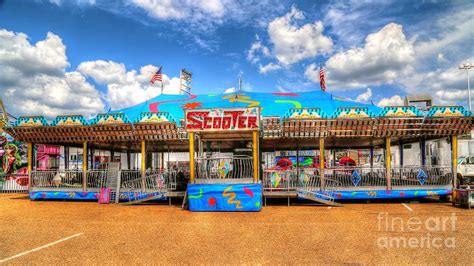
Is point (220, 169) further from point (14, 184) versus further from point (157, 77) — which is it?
point (14, 184)

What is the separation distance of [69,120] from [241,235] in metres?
12.1

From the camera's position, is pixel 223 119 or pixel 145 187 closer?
pixel 223 119

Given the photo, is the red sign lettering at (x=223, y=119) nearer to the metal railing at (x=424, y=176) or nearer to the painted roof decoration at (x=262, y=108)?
the painted roof decoration at (x=262, y=108)

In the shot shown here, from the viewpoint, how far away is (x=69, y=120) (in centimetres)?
1650

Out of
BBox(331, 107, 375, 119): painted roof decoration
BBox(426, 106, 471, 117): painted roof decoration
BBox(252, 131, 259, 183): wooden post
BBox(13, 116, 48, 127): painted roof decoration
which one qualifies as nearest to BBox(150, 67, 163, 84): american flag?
BBox(13, 116, 48, 127): painted roof decoration

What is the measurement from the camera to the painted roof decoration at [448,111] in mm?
14656

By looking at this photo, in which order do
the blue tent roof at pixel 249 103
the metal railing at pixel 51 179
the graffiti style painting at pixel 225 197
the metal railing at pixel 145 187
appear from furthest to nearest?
the blue tent roof at pixel 249 103
the metal railing at pixel 51 179
the metal railing at pixel 145 187
the graffiti style painting at pixel 225 197

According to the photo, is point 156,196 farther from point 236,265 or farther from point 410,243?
point 410,243

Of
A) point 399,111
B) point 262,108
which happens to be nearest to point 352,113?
point 399,111

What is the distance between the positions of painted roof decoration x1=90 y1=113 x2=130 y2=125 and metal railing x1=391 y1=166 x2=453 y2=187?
13043mm

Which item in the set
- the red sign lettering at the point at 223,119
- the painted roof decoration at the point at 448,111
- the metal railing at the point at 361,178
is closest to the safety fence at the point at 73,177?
the red sign lettering at the point at 223,119

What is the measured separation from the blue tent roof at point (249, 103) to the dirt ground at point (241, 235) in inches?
255

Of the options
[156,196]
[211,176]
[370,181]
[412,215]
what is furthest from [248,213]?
[370,181]

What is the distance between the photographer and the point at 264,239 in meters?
8.34
